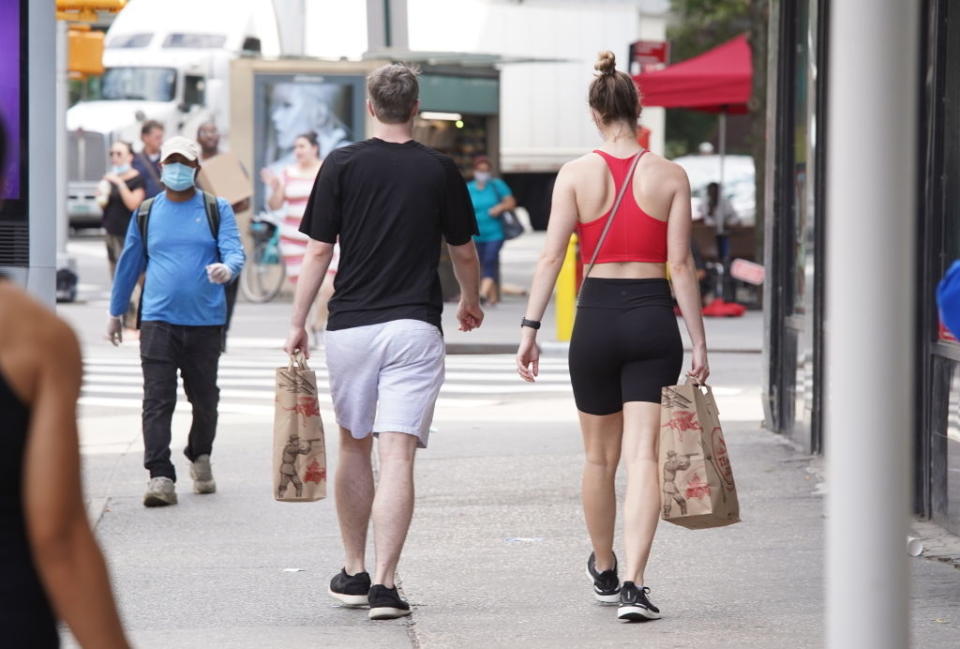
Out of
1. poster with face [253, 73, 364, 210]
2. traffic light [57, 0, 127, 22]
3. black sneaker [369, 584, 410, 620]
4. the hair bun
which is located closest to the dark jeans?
black sneaker [369, 584, 410, 620]

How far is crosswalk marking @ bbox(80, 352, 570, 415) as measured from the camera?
13.3 metres

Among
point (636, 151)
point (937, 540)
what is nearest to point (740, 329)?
point (937, 540)

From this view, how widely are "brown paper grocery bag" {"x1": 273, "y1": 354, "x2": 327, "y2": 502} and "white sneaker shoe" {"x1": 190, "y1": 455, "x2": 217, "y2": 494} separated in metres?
2.66

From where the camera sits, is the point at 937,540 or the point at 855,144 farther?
the point at 937,540

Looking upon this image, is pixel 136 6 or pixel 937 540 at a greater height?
pixel 136 6

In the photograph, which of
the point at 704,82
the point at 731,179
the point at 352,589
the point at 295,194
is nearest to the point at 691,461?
the point at 352,589

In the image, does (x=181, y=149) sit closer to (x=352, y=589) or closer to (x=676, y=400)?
(x=352, y=589)

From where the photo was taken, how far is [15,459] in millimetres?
2568

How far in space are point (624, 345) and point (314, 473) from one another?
1135mm

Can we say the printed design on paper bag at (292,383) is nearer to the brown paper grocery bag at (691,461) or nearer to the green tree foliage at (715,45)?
the brown paper grocery bag at (691,461)

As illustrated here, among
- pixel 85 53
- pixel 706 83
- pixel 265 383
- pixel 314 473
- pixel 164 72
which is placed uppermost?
pixel 164 72

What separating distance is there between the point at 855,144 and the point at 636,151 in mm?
3027

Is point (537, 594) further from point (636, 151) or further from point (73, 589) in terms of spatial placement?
point (73, 589)

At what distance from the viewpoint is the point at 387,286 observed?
6027 millimetres
